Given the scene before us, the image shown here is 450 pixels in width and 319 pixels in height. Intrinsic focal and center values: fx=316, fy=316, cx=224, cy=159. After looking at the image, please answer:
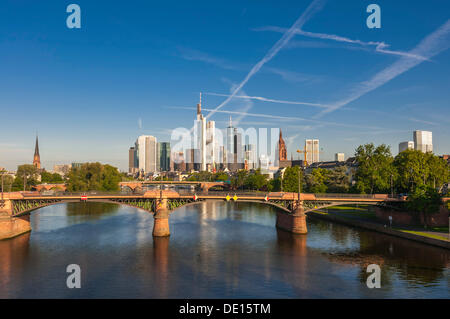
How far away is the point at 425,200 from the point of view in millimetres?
63344

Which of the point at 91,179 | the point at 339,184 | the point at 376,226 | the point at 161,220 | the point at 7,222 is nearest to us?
the point at 7,222

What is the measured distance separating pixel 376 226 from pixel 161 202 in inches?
1843

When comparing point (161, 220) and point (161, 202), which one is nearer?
point (161, 220)

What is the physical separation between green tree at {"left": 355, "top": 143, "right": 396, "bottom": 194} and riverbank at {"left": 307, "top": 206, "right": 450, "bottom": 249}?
7758 mm

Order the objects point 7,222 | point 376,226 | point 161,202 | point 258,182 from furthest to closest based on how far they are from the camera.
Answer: point 258,182
point 376,226
point 161,202
point 7,222

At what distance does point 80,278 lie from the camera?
40594 mm

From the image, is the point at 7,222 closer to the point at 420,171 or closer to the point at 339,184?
the point at 339,184

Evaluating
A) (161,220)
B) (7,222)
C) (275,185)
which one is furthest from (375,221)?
(7,222)

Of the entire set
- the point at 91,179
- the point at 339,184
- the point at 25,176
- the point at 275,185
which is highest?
the point at 25,176

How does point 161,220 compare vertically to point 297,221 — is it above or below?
above

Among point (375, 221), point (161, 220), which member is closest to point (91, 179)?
point (161, 220)

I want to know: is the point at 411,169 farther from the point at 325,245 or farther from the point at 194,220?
the point at 194,220

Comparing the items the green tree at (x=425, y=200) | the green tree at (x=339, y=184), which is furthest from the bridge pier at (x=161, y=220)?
the green tree at (x=339, y=184)

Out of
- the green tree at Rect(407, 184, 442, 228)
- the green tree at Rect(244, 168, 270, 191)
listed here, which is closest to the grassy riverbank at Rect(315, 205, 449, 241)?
the green tree at Rect(407, 184, 442, 228)
